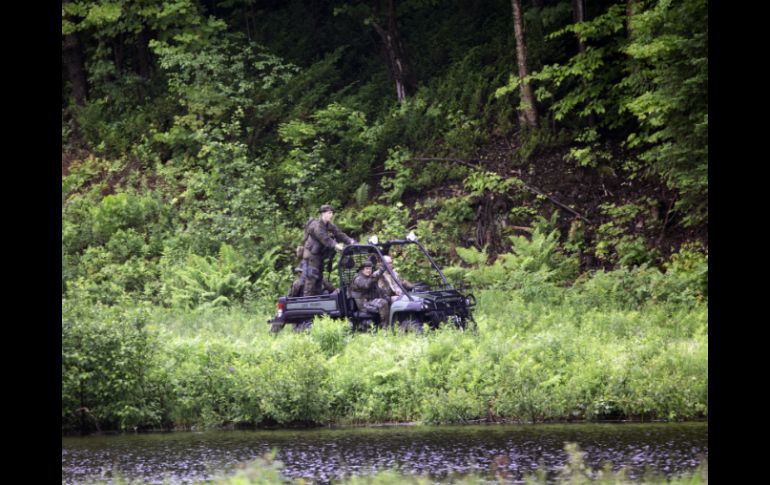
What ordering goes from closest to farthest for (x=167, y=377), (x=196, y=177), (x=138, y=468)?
(x=138, y=468) → (x=167, y=377) → (x=196, y=177)

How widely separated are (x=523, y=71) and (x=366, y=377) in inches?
469

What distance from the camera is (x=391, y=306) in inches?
592

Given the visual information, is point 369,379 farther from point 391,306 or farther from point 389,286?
point 389,286

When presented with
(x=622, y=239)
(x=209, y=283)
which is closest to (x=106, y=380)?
(x=209, y=283)

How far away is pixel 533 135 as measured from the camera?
77.8 feet

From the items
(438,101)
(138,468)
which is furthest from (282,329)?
(438,101)

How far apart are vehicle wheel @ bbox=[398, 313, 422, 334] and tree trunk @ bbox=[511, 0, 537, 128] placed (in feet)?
31.9

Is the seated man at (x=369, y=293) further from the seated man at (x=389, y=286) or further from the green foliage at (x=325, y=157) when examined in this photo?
the green foliage at (x=325, y=157)

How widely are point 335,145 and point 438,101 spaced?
8.91 ft

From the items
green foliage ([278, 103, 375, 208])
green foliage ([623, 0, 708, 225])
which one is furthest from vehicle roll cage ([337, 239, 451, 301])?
green foliage ([278, 103, 375, 208])

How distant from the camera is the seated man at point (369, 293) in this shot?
50.1 feet

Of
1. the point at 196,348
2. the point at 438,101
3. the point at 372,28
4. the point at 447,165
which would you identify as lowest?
the point at 196,348

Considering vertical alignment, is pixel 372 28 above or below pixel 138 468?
above
